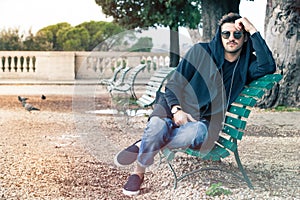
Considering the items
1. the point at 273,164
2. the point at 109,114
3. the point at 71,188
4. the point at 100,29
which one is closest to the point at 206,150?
the point at 71,188

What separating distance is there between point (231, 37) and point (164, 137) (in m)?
0.96

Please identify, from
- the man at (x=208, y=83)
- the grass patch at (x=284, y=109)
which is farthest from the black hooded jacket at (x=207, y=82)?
the grass patch at (x=284, y=109)

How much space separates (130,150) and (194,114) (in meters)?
0.60

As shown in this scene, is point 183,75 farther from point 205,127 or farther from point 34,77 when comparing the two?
point 34,77

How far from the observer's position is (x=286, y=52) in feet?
39.5

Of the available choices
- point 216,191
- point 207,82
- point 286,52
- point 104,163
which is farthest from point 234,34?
point 286,52

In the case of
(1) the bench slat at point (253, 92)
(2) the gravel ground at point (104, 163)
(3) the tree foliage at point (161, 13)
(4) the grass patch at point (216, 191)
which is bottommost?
(2) the gravel ground at point (104, 163)

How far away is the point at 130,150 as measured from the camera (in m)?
4.59

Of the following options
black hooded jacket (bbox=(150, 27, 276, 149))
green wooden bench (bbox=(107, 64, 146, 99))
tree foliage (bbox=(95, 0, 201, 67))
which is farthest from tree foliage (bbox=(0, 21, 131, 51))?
black hooded jacket (bbox=(150, 27, 276, 149))

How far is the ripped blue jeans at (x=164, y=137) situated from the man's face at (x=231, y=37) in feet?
2.14

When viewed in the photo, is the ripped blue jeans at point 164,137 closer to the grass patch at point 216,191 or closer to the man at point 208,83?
the man at point 208,83

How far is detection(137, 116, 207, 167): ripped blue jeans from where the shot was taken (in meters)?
4.24

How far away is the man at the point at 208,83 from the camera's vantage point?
4.35 metres

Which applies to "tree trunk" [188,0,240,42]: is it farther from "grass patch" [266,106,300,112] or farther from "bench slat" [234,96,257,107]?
"bench slat" [234,96,257,107]
